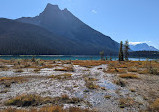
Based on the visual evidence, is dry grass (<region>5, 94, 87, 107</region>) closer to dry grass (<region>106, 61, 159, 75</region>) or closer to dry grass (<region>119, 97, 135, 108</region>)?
dry grass (<region>119, 97, 135, 108</region>)

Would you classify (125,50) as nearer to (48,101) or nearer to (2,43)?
(48,101)

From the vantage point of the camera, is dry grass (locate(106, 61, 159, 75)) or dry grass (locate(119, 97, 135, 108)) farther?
dry grass (locate(106, 61, 159, 75))

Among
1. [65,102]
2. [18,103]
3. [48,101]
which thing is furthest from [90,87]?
[18,103]

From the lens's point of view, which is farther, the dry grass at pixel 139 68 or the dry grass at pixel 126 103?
the dry grass at pixel 139 68

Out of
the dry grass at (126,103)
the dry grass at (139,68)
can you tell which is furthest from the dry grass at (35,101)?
the dry grass at (139,68)

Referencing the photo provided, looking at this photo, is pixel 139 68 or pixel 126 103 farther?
pixel 139 68

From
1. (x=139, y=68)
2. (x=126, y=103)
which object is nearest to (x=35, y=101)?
(x=126, y=103)

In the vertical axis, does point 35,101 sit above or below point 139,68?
above

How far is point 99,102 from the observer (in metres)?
7.44

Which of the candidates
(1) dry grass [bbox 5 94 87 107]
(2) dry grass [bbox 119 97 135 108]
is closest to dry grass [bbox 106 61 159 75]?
(2) dry grass [bbox 119 97 135 108]

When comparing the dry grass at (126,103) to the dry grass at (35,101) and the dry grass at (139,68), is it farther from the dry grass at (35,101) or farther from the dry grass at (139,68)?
the dry grass at (139,68)

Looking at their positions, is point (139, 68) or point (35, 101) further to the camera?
point (139, 68)

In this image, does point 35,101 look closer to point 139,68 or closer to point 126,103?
point 126,103

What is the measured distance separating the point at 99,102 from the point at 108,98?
118 centimetres
